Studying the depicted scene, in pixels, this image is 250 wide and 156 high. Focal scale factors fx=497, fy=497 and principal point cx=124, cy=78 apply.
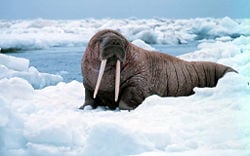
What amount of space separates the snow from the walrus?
2587 millimetres

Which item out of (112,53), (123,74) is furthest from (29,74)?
(112,53)

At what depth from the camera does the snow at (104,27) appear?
28.0ft

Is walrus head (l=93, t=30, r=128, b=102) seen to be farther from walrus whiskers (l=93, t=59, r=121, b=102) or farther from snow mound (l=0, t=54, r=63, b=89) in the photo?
snow mound (l=0, t=54, r=63, b=89)

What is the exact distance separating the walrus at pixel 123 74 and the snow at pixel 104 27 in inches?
102

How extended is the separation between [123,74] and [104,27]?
7.32 metres

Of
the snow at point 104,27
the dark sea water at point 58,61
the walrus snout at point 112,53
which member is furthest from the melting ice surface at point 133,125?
the snow at point 104,27

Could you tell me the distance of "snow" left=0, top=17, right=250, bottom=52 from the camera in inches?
336

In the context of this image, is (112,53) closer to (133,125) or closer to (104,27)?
(133,125)

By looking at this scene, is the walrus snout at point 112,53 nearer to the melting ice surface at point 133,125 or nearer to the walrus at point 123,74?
the walrus at point 123,74

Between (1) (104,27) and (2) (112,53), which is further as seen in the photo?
(1) (104,27)

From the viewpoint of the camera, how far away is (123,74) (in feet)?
15.7

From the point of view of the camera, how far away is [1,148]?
10.0 ft

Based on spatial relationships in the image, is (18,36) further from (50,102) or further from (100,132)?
(100,132)

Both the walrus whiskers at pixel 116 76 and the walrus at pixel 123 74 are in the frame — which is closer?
the walrus whiskers at pixel 116 76
